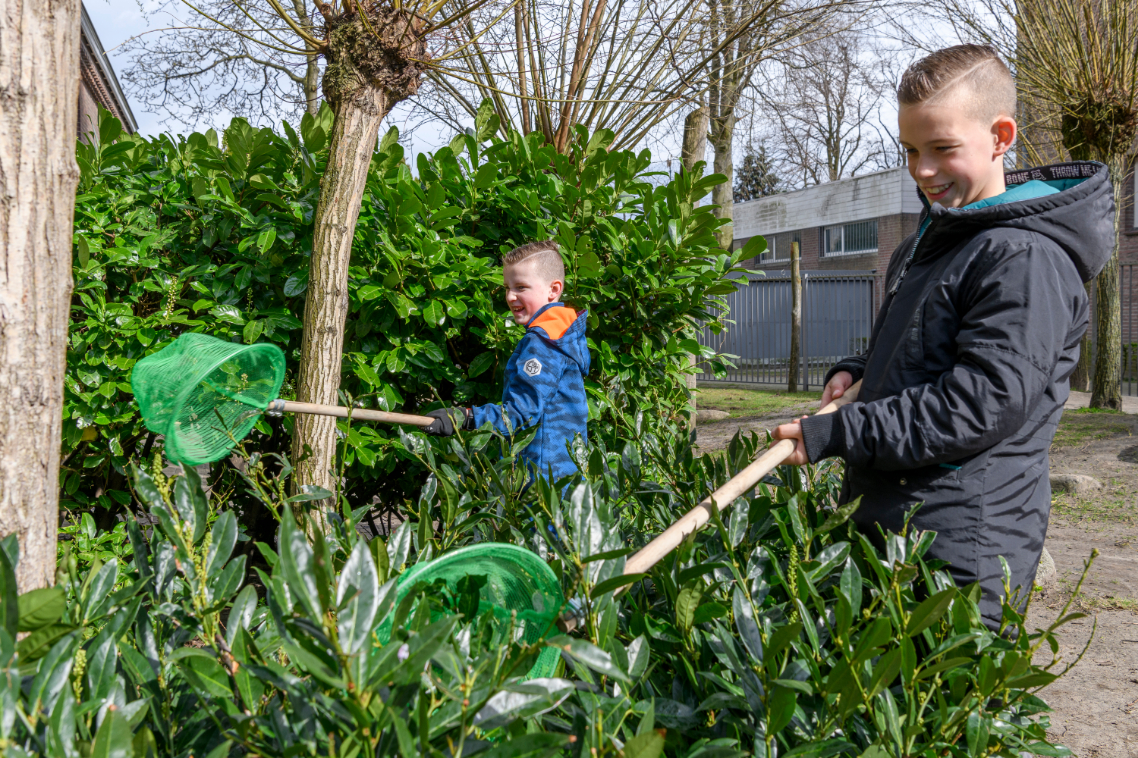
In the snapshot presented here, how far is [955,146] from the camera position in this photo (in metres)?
1.70

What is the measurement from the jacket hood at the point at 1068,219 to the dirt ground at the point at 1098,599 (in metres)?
0.87

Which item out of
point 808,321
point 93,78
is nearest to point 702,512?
point 808,321

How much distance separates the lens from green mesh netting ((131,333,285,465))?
208cm

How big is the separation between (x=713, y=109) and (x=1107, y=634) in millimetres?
7300

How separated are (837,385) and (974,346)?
61 centimetres

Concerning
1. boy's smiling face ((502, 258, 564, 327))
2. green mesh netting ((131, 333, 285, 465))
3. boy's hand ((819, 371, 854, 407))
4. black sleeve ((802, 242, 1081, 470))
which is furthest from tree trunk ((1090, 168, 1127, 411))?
green mesh netting ((131, 333, 285, 465))

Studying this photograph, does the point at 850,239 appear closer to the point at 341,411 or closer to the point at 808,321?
the point at 808,321

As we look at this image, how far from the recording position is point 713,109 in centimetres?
960

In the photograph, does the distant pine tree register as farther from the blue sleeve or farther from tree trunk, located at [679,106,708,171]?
the blue sleeve

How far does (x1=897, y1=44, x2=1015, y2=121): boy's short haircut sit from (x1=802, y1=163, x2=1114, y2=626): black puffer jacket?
0.74 feet

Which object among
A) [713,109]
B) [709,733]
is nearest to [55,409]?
[709,733]

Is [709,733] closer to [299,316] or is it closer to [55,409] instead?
[55,409]

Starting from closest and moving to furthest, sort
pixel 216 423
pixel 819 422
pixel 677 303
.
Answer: pixel 819 422
pixel 216 423
pixel 677 303

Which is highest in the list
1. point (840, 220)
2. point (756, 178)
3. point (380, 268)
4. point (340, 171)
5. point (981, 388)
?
point (756, 178)
